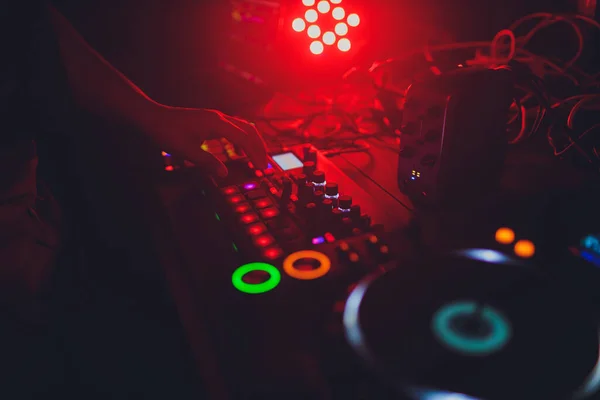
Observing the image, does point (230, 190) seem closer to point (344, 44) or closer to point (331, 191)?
point (331, 191)

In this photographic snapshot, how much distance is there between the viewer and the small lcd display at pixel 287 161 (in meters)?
0.79

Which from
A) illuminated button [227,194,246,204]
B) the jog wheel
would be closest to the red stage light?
illuminated button [227,194,246,204]

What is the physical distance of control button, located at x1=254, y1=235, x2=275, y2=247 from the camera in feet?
1.66

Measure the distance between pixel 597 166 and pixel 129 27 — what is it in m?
0.98

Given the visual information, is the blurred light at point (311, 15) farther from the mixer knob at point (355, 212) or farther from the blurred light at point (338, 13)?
the mixer knob at point (355, 212)

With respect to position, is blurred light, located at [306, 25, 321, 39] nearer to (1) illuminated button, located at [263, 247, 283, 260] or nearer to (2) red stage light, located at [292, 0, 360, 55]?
(2) red stage light, located at [292, 0, 360, 55]

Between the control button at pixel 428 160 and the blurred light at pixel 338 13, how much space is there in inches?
30.5

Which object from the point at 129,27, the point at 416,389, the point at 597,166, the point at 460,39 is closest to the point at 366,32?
the point at 460,39

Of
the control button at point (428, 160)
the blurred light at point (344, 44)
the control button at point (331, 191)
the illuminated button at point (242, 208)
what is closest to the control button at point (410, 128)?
the control button at point (428, 160)

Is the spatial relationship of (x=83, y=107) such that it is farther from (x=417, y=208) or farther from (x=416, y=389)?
(x=416, y=389)

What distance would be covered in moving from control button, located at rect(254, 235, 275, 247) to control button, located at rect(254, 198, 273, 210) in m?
0.08

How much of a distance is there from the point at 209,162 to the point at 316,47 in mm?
733

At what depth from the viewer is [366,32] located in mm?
1291

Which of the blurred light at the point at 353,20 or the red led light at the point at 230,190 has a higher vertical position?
the blurred light at the point at 353,20
